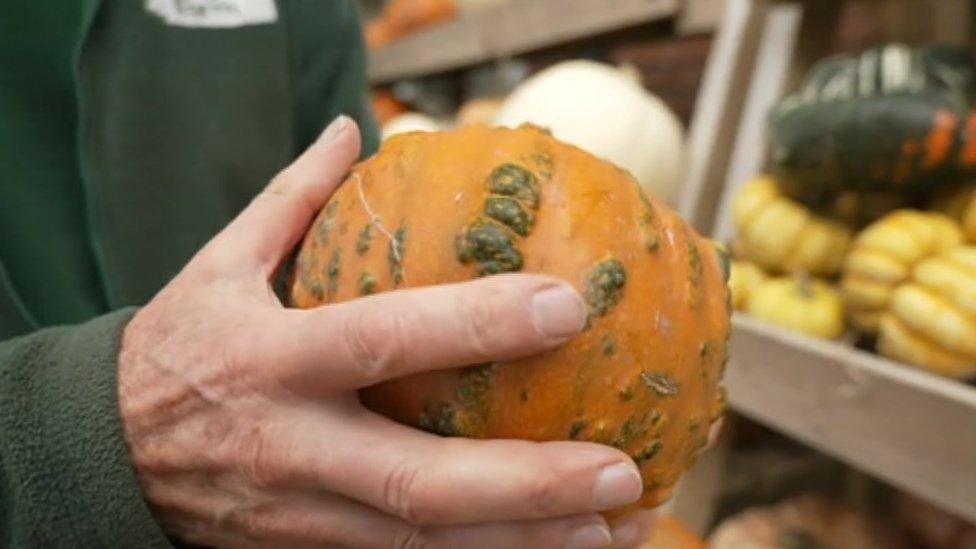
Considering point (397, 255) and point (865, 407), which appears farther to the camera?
point (865, 407)

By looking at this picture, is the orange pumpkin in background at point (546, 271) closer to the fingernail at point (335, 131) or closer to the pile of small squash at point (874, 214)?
the fingernail at point (335, 131)

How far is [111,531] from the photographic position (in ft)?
1.56

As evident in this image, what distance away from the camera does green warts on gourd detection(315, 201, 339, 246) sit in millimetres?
502

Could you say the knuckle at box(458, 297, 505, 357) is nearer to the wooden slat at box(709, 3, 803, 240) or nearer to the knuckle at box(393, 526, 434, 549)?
the knuckle at box(393, 526, 434, 549)

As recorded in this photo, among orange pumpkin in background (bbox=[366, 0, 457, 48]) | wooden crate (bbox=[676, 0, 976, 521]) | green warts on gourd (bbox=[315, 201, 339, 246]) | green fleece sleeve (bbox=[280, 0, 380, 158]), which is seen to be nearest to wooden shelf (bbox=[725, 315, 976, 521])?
wooden crate (bbox=[676, 0, 976, 521])

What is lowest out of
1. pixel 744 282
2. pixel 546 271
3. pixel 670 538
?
pixel 670 538

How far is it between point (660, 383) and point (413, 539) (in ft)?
0.48

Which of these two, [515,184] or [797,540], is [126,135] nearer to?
[515,184]

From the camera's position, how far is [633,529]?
0.53m

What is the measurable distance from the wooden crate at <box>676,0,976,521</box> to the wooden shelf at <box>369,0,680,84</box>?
0.20 metres

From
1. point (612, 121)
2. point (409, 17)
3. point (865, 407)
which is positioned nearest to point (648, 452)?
point (865, 407)

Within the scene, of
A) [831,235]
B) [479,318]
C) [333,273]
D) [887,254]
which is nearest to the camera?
[479,318]

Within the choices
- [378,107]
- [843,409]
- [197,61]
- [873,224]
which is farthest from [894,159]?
[378,107]

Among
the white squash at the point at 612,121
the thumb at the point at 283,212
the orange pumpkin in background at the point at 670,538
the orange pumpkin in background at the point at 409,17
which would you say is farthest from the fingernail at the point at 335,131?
the orange pumpkin in background at the point at 409,17
